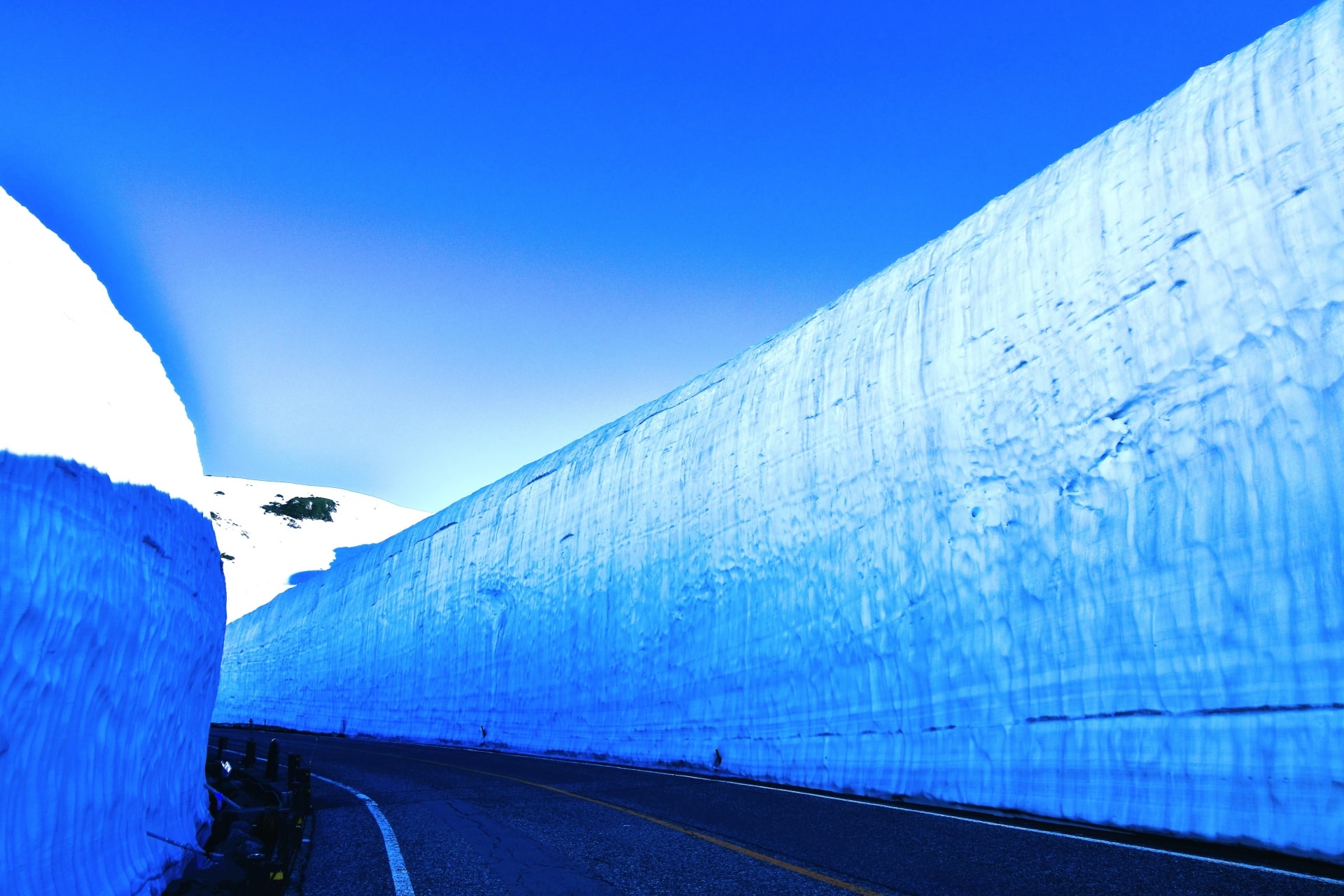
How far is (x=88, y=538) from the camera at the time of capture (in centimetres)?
470

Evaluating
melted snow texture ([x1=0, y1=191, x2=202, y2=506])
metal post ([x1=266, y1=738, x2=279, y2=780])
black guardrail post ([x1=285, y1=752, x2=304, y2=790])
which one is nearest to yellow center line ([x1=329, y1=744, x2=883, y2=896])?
black guardrail post ([x1=285, y1=752, x2=304, y2=790])

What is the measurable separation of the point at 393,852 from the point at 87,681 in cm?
300

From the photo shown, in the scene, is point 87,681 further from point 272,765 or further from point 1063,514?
point 1063,514

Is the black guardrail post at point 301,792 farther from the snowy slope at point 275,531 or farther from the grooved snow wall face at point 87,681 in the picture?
the snowy slope at point 275,531

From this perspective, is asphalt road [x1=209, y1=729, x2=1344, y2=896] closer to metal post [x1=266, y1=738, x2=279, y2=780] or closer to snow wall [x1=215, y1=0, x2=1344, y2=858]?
snow wall [x1=215, y1=0, x2=1344, y2=858]

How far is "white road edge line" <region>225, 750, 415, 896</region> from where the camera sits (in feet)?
17.6

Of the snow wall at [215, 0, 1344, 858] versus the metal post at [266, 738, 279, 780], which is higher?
the snow wall at [215, 0, 1344, 858]

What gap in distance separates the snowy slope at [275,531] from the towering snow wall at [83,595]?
48.0 metres

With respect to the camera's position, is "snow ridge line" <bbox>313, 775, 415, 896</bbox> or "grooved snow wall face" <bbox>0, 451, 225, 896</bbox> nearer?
"grooved snow wall face" <bbox>0, 451, 225, 896</bbox>

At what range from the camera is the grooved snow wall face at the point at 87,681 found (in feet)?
12.4

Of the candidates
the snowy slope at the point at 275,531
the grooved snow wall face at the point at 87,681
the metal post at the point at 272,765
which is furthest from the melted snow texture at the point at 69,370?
the snowy slope at the point at 275,531

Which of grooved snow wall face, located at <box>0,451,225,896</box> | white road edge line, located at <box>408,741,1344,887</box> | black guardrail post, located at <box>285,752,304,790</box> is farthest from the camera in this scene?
black guardrail post, located at <box>285,752,304,790</box>

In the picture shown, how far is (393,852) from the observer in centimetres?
665

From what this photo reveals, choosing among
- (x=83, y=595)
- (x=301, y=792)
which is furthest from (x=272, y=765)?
(x=83, y=595)
